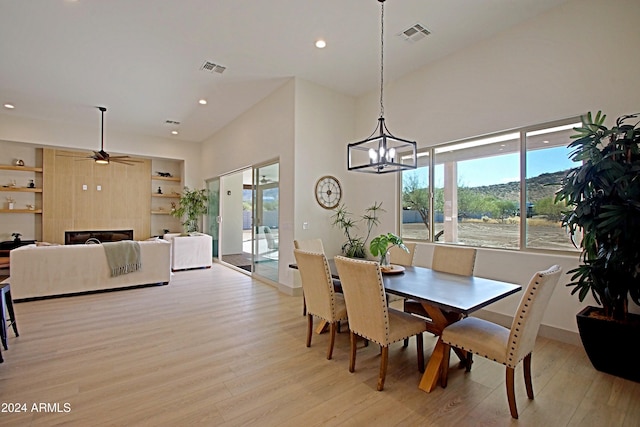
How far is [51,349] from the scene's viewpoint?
303cm

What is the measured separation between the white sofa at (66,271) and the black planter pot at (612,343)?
244 inches

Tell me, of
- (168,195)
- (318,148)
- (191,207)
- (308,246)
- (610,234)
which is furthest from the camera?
(168,195)

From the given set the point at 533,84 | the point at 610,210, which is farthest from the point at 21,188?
the point at 610,210

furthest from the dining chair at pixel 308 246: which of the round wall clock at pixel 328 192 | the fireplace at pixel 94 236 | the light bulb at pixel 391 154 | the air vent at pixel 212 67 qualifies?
the fireplace at pixel 94 236

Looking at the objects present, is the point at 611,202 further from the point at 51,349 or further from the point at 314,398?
the point at 51,349

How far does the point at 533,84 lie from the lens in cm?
350

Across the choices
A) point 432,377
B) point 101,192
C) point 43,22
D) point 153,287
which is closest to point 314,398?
point 432,377

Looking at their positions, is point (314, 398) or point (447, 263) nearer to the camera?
point (314, 398)

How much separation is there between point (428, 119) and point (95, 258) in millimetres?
5885

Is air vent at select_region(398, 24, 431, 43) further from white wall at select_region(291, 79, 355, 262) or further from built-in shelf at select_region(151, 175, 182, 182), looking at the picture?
built-in shelf at select_region(151, 175, 182, 182)

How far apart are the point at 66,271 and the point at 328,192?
449 cm

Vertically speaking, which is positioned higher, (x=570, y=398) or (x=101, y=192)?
(x=101, y=192)

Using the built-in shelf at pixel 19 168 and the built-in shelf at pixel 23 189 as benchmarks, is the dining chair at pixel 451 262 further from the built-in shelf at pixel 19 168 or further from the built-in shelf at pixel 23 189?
the built-in shelf at pixel 19 168

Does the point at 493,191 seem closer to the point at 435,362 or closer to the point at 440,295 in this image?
the point at 440,295
